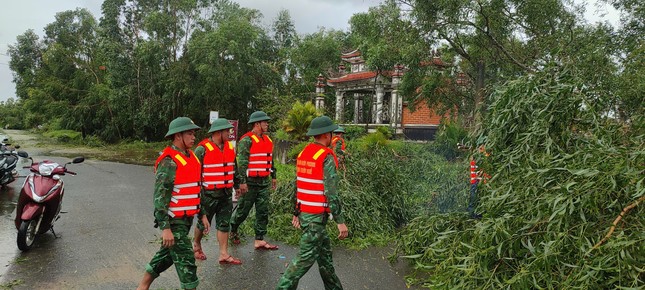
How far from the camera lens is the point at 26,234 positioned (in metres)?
5.25

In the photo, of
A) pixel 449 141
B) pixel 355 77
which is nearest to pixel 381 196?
pixel 449 141

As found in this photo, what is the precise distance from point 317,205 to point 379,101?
1761 centimetres

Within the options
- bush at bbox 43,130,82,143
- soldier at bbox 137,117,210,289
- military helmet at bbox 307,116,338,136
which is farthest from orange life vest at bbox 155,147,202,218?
bush at bbox 43,130,82,143

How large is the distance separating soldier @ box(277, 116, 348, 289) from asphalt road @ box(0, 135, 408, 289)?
88cm

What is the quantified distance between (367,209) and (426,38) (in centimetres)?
634

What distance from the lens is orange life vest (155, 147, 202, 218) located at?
144 inches

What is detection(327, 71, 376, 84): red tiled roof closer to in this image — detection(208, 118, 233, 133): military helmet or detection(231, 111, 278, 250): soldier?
detection(231, 111, 278, 250): soldier

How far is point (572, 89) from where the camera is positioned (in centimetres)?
384

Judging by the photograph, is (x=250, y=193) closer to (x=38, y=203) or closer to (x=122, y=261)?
(x=122, y=261)

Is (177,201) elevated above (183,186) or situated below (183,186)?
below

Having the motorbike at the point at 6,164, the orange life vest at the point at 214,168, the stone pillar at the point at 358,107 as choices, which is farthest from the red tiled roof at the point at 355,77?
the orange life vest at the point at 214,168

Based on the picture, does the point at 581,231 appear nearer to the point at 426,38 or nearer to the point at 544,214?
the point at 544,214

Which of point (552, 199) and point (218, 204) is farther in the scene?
point (218, 204)

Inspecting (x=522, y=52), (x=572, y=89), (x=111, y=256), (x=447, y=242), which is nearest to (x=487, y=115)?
(x=572, y=89)
